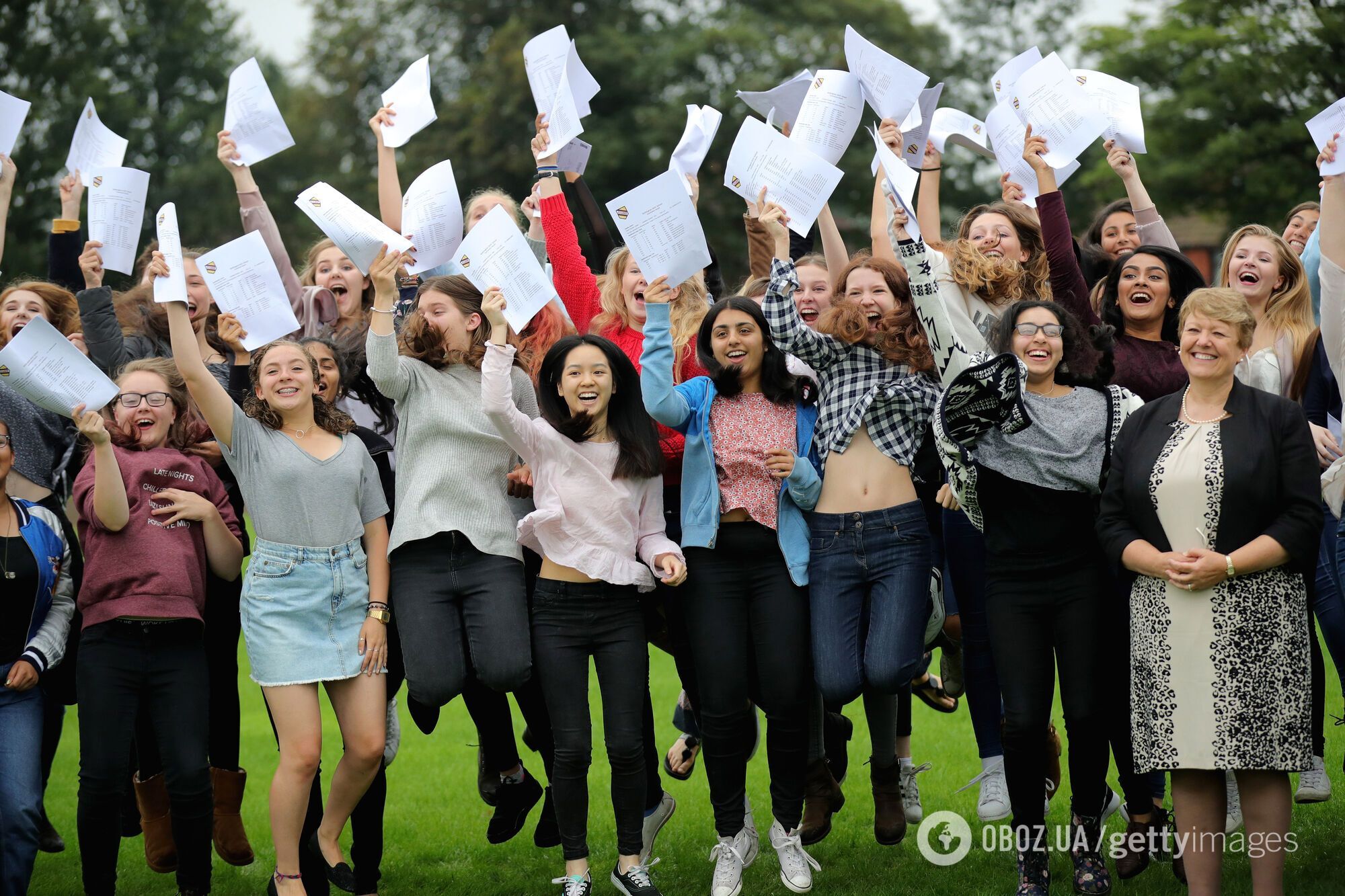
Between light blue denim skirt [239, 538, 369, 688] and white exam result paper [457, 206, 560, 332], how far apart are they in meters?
1.31

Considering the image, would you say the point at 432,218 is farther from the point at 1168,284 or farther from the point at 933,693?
the point at 933,693

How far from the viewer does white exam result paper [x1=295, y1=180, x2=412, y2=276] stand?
6402 mm

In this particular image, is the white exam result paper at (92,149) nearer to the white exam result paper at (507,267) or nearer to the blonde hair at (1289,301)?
the white exam result paper at (507,267)

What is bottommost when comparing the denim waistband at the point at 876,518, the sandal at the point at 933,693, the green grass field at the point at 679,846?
the green grass field at the point at 679,846

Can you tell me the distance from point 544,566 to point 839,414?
4.95ft

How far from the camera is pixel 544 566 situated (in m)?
6.32

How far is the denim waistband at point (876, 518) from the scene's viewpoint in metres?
6.27

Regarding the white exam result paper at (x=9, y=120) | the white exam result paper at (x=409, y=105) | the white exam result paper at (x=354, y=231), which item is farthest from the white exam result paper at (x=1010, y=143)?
the white exam result paper at (x=9, y=120)

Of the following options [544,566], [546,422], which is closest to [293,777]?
[544,566]

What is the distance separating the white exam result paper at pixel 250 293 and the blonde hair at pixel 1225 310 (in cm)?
385

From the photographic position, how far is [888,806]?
6766mm

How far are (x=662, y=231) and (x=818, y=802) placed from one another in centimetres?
289

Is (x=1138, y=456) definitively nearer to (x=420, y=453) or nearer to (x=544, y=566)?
(x=544, y=566)

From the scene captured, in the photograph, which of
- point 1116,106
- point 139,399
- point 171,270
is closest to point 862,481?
point 1116,106
